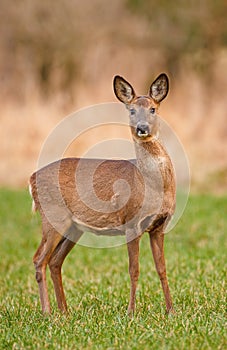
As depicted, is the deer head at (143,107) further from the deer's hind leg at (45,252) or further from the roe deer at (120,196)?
the deer's hind leg at (45,252)

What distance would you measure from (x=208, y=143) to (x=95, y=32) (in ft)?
18.7

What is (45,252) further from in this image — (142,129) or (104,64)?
(104,64)

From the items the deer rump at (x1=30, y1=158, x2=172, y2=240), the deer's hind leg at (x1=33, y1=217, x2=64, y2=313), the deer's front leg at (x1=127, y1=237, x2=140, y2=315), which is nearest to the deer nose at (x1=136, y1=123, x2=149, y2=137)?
the deer rump at (x1=30, y1=158, x2=172, y2=240)

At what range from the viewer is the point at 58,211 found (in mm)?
6906

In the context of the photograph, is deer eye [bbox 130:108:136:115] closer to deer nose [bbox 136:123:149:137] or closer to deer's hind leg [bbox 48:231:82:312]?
deer nose [bbox 136:123:149:137]

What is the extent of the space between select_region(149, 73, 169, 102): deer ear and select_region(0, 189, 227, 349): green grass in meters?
1.84

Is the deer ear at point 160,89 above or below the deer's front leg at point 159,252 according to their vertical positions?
above

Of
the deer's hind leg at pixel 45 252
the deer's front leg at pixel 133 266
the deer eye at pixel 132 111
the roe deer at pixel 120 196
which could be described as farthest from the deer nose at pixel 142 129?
the deer's hind leg at pixel 45 252

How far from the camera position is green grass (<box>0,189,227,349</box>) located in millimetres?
5344

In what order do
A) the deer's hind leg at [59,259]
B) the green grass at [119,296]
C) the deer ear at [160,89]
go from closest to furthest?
the green grass at [119,296]
the deer ear at [160,89]
the deer's hind leg at [59,259]

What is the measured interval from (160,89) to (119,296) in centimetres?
232

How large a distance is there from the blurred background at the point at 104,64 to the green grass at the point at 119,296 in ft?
32.3

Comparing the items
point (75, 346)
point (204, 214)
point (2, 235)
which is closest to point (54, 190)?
point (75, 346)

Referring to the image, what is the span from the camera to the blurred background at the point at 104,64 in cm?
2328
